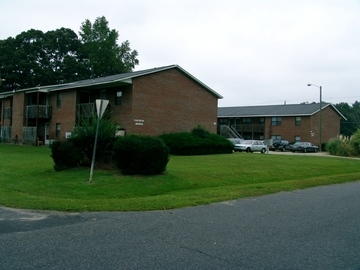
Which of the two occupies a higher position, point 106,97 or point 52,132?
point 106,97

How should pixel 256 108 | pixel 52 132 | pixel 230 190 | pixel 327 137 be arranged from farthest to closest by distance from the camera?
pixel 256 108, pixel 327 137, pixel 52 132, pixel 230 190

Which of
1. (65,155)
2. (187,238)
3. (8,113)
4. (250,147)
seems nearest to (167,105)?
(250,147)

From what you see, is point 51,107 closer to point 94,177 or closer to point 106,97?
point 106,97

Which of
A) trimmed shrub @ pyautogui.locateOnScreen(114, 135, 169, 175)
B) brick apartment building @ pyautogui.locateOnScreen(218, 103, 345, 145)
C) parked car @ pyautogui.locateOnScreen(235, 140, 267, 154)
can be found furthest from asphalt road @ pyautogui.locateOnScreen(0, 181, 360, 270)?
brick apartment building @ pyautogui.locateOnScreen(218, 103, 345, 145)

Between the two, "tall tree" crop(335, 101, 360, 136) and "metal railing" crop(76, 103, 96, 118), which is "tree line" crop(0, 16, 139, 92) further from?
"tall tree" crop(335, 101, 360, 136)

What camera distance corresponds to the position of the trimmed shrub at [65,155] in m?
15.6

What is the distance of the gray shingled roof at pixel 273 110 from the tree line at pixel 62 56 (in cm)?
1921

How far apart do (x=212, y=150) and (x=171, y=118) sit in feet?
20.2

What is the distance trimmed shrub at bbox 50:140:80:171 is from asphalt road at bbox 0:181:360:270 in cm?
655

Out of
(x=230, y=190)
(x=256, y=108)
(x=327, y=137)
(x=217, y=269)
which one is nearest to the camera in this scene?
(x=217, y=269)

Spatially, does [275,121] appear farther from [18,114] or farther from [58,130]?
[18,114]

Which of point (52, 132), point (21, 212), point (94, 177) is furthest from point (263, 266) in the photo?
point (52, 132)

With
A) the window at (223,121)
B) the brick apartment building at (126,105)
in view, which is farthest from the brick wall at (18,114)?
the window at (223,121)

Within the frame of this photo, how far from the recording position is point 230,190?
42.3 feet
